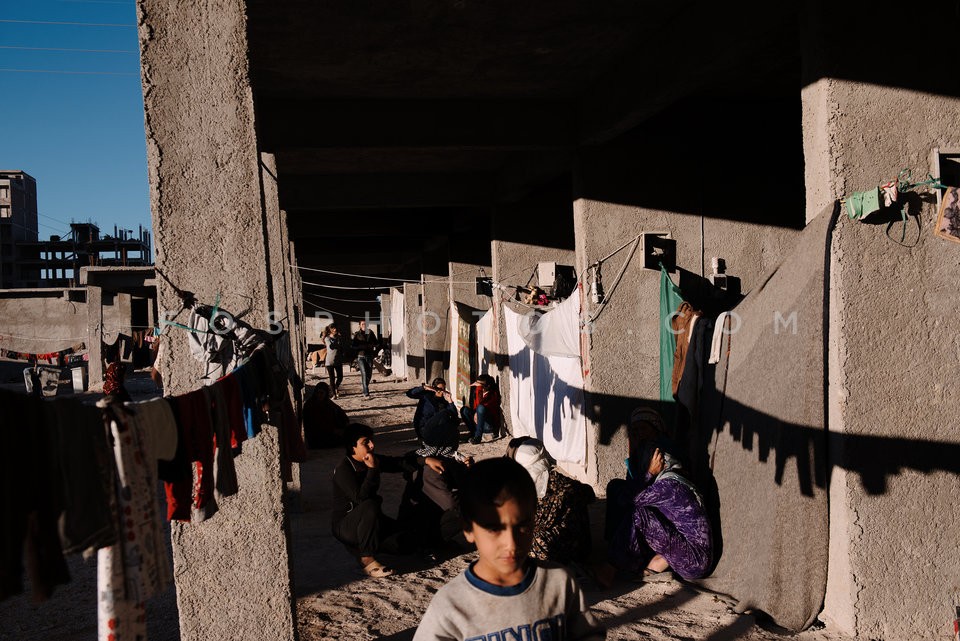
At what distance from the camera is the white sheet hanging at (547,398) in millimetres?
8516

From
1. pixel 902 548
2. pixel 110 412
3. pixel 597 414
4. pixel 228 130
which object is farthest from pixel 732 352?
pixel 110 412

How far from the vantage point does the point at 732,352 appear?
522 centimetres

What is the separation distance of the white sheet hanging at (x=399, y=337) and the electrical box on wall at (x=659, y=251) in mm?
13507

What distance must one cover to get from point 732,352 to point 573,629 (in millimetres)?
3569

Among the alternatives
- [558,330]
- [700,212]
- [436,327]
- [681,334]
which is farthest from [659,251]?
[436,327]

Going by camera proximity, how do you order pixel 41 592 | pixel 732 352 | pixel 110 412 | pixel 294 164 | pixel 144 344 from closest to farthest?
1. pixel 41 592
2. pixel 110 412
3. pixel 732 352
4. pixel 294 164
5. pixel 144 344

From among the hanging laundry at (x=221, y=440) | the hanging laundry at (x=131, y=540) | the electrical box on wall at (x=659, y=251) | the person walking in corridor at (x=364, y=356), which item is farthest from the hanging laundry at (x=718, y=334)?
the person walking in corridor at (x=364, y=356)

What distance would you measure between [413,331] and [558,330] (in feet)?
37.7

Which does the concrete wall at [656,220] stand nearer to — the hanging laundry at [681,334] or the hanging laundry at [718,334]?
the hanging laundry at [681,334]

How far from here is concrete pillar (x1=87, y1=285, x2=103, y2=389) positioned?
71.4 ft

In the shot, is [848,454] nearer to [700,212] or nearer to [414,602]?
[414,602]

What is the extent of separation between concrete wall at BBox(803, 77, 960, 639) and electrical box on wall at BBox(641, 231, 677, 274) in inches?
Answer: 131

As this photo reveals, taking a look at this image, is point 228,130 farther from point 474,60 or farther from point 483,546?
point 474,60

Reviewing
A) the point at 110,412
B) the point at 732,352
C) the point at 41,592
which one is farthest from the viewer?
the point at 732,352
